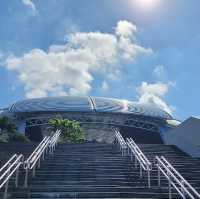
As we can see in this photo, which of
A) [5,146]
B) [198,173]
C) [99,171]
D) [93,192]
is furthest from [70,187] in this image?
[5,146]

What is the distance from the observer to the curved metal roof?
176ft

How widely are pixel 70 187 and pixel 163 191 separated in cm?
198

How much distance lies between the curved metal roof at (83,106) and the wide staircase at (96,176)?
39234 millimetres

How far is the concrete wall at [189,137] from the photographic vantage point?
13.8 m

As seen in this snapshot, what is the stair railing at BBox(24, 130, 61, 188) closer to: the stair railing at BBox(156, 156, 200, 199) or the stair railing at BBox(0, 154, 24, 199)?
the stair railing at BBox(0, 154, 24, 199)

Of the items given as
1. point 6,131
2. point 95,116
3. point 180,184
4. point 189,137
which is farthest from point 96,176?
point 95,116

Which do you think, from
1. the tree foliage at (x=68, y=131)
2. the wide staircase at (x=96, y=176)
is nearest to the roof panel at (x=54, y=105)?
the tree foliage at (x=68, y=131)

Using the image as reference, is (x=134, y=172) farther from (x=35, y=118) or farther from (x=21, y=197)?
(x=35, y=118)

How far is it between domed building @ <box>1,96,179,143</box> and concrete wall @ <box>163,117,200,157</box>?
1454 inches

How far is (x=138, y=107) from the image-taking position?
57.4 meters

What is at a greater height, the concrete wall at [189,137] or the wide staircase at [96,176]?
the concrete wall at [189,137]

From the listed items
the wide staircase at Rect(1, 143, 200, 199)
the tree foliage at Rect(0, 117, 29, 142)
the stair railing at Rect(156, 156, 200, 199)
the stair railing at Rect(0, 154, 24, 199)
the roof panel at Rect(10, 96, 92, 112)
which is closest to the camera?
the stair railing at Rect(156, 156, 200, 199)

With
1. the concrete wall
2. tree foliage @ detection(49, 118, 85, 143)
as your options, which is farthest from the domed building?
the concrete wall

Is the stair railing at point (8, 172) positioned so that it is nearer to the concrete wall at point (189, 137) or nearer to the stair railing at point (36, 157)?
the stair railing at point (36, 157)
